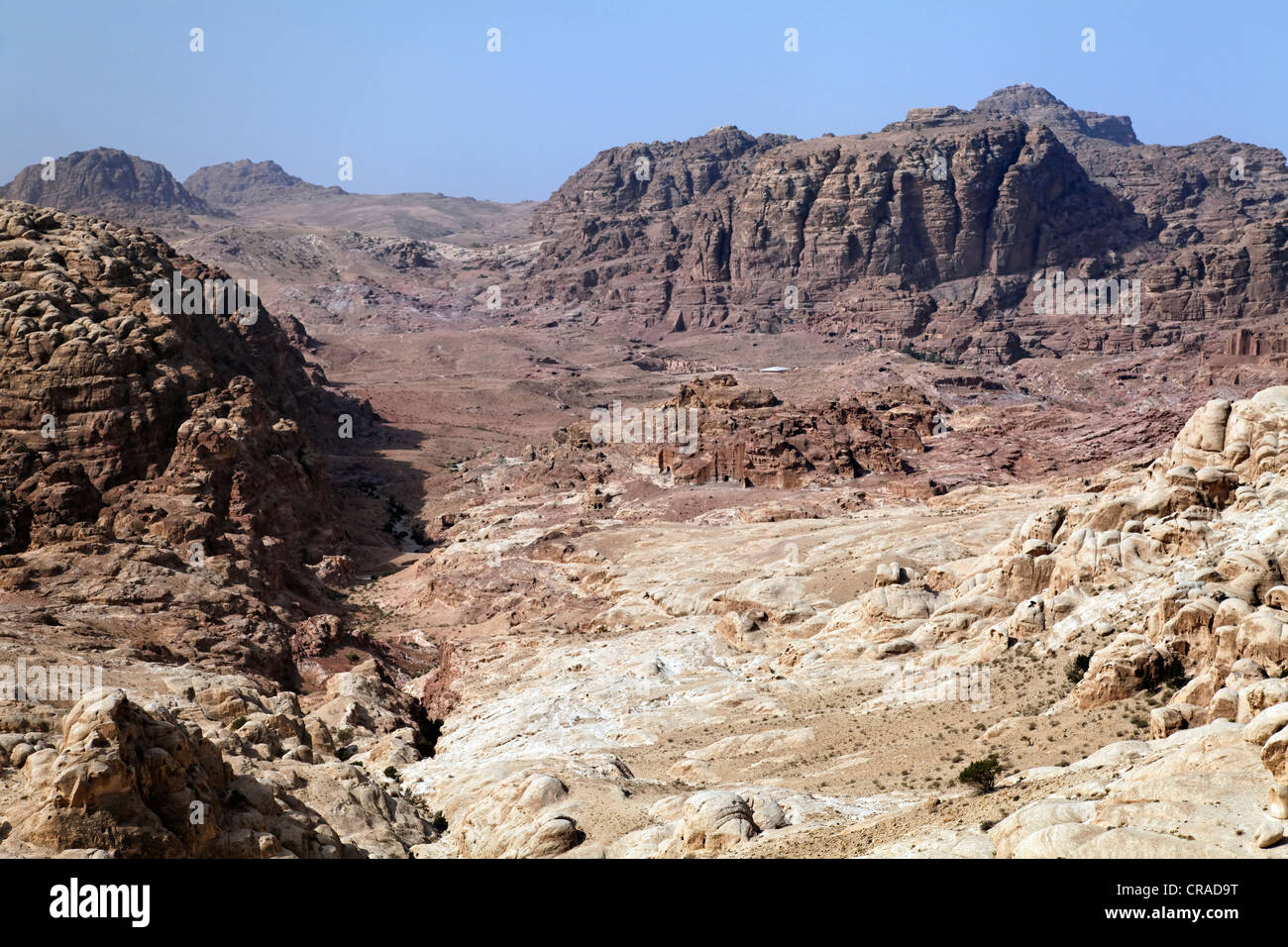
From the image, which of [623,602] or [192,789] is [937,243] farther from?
[192,789]

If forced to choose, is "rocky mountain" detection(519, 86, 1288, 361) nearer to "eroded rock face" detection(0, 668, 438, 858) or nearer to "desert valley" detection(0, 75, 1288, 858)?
"desert valley" detection(0, 75, 1288, 858)

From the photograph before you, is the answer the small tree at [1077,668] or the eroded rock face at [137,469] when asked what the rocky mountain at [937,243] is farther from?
the small tree at [1077,668]

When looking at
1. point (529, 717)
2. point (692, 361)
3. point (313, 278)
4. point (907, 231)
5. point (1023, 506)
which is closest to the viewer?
point (529, 717)

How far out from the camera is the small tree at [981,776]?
2325 cm

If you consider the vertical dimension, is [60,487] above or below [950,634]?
above

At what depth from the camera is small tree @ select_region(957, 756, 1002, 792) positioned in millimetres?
23250

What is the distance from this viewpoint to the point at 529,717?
39.6 meters

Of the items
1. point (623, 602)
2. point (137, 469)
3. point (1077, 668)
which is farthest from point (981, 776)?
point (137, 469)

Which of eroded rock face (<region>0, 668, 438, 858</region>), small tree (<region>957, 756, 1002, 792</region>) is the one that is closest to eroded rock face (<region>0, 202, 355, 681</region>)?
eroded rock face (<region>0, 668, 438, 858</region>)

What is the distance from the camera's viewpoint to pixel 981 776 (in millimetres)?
23562

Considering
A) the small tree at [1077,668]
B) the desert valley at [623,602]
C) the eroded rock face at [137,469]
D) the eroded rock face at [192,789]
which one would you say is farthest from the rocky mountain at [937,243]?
the eroded rock face at [192,789]

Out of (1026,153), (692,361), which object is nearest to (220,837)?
(692,361)
